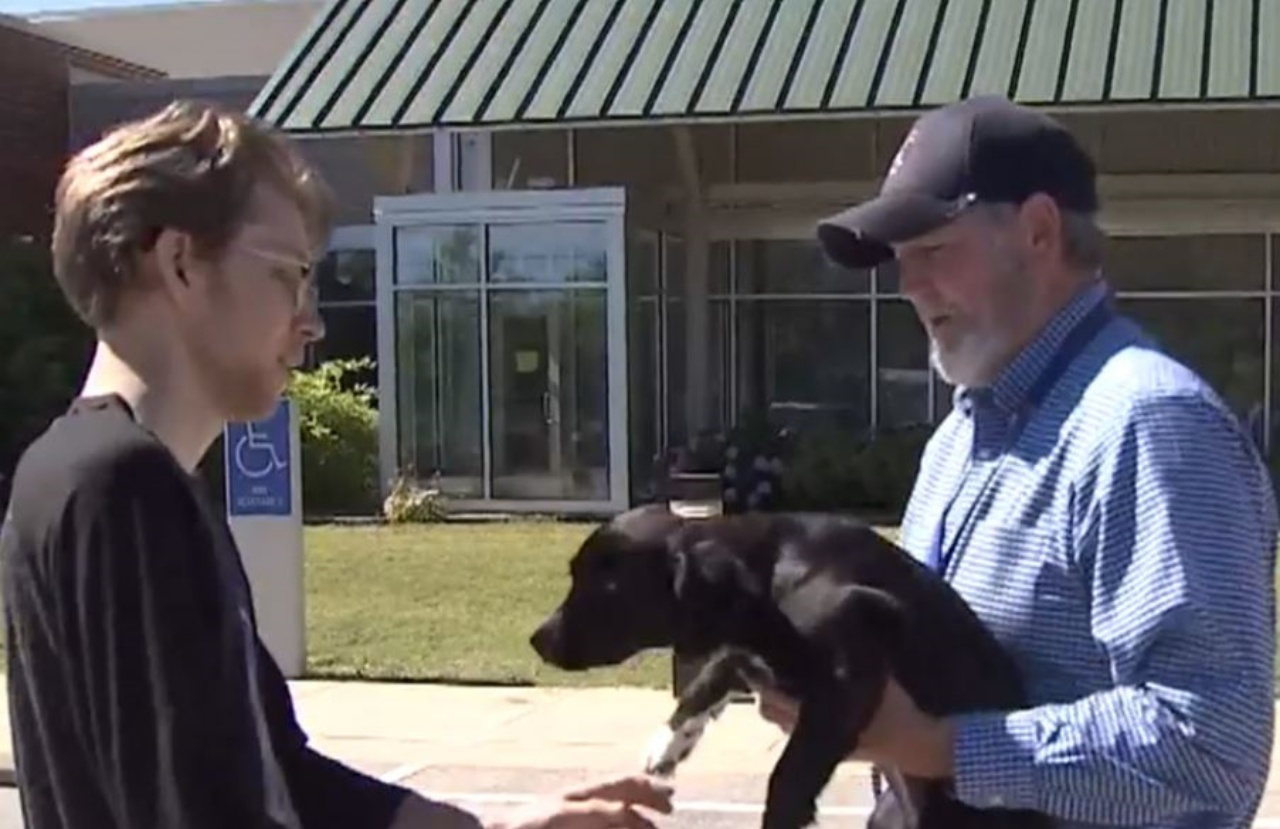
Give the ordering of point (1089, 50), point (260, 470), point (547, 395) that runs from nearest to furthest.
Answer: point (260, 470)
point (1089, 50)
point (547, 395)

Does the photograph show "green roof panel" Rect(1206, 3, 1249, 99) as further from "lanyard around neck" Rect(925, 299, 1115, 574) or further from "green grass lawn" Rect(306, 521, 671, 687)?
"lanyard around neck" Rect(925, 299, 1115, 574)

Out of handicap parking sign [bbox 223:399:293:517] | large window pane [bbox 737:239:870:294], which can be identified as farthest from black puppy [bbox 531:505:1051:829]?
large window pane [bbox 737:239:870:294]

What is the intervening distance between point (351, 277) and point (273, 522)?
694 inches

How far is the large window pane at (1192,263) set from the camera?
86.4 feet

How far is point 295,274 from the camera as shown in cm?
240

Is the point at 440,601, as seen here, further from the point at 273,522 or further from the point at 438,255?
the point at 438,255

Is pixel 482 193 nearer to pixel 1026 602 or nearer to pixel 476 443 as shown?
pixel 476 443

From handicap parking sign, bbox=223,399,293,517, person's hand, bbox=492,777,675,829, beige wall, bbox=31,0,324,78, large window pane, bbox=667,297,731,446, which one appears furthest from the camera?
beige wall, bbox=31,0,324,78

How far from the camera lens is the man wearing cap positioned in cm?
253

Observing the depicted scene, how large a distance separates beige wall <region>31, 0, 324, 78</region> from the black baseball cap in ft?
127

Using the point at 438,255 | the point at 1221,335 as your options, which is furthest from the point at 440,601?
the point at 1221,335

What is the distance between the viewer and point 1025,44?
22.4m

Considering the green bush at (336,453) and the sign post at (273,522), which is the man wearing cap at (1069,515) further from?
the green bush at (336,453)

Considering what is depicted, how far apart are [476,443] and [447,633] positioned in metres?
9.94
